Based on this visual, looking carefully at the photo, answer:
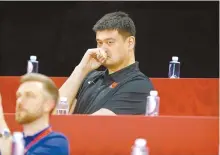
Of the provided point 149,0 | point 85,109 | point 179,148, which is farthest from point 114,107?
point 149,0

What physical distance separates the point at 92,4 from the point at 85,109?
1795 millimetres

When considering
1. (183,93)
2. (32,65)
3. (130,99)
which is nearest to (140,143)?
(130,99)

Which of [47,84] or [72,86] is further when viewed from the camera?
[72,86]

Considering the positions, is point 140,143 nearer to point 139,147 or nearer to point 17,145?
point 139,147

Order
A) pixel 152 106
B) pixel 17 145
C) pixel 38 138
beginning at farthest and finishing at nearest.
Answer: pixel 152 106, pixel 38 138, pixel 17 145

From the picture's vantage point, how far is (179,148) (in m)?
2.67

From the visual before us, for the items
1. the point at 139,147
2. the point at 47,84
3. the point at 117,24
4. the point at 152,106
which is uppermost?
the point at 117,24

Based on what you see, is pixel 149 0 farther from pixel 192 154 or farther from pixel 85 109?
pixel 192 154

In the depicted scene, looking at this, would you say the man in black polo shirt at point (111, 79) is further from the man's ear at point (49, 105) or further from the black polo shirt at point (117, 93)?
the man's ear at point (49, 105)

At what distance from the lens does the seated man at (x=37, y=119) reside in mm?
2277

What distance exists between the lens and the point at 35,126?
7.63 feet

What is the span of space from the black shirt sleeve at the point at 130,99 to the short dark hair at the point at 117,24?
24 centimetres

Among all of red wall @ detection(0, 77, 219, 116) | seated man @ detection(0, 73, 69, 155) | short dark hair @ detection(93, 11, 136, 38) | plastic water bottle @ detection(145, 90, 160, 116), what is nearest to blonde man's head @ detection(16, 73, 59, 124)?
seated man @ detection(0, 73, 69, 155)

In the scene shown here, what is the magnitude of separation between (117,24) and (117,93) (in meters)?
0.31
